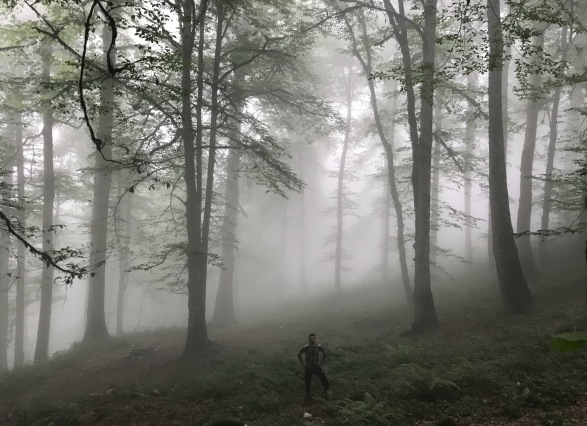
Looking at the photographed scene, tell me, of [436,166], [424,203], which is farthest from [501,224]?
[436,166]

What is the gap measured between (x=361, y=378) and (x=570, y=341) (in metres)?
7.98

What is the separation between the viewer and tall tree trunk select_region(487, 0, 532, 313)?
11.4m

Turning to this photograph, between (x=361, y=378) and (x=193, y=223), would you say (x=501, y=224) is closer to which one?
(x=361, y=378)

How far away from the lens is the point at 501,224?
11727mm

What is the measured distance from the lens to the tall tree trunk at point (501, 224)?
37.5 feet

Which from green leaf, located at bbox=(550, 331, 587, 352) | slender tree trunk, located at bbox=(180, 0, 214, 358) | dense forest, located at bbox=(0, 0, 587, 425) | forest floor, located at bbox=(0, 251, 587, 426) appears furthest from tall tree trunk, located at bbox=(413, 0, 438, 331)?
green leaf, located at bbox=(550, 331, 587, 352)

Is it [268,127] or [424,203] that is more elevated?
[268,127]

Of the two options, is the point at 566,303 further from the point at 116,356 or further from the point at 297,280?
the point at 297,280

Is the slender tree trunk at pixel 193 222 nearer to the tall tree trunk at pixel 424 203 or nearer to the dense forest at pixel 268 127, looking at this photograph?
the dense forest at pixel 268 127

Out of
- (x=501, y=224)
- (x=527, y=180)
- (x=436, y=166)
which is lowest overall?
(x=501, y=224)

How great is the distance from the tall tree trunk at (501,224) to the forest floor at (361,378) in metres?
0.62

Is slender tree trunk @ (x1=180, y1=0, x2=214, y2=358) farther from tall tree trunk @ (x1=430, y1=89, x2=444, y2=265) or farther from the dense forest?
tall tree trunk @ (x1=430, y1=89, x2=444, y2=265)

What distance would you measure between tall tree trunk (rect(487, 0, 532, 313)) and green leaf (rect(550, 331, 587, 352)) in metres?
11.3

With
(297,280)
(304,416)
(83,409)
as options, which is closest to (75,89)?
(83,409)
